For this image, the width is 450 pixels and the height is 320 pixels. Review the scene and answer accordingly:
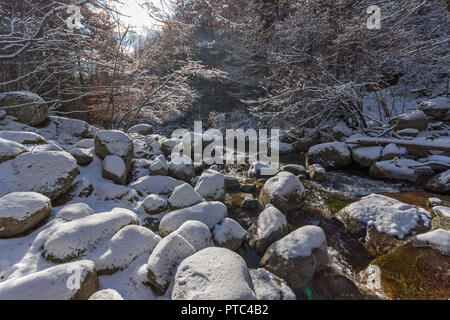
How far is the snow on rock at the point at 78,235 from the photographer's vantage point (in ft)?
5.86

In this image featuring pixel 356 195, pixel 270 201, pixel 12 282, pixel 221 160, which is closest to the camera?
pixel 12 282

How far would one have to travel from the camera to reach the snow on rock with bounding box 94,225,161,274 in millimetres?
1756

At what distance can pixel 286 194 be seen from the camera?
10.3ft

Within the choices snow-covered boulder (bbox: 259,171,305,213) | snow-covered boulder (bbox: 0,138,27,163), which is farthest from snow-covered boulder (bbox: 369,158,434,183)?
snow-covered boulder (bbox: 0,138,27,163)

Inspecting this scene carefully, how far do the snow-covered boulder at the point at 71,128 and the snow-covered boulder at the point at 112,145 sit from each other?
1393 mm

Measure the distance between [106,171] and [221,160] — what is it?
11.0ft

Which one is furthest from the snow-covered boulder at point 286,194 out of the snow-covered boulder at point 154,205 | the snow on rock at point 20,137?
the snow on rock at point 20,137

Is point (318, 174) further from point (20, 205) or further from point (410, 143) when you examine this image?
point (20, 205)

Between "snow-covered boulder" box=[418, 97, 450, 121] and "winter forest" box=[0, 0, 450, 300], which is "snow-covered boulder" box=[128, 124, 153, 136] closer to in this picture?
"winter forest" box=[0, 0, 450, 300]

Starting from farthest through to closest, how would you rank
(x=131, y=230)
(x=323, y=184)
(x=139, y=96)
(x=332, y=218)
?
1. (x=139, y=96)
2. (x=323, y=184)
3. (x=332, y=218)
4. (x=131, y=230)

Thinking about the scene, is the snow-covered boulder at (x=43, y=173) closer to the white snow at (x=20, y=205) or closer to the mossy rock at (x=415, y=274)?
the white snow at (x=20, y=205)

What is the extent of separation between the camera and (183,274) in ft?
4.94
